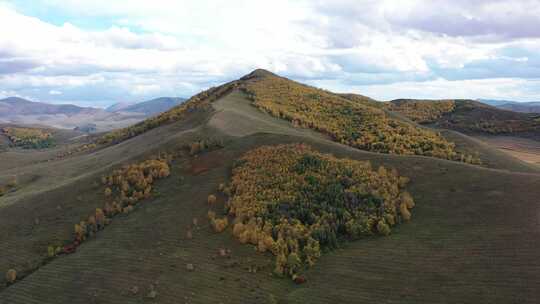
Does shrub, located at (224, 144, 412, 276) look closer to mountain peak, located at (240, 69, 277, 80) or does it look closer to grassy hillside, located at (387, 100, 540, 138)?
mountain peak, located at (240, 69, 277, 80)

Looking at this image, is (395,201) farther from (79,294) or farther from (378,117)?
(378,117)

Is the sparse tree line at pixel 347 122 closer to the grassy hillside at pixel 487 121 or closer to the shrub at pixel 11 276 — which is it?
the grassy hillside at pixel 487 121

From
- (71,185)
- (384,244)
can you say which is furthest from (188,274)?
(71,185)

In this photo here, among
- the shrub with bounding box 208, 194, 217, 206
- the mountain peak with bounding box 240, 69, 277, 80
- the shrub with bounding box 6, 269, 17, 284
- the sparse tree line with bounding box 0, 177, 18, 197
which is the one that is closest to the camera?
the shrub with bounding box 6, 269, 17, 284

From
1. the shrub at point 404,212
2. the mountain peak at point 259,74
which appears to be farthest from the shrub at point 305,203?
the mountain peak at point 259,74

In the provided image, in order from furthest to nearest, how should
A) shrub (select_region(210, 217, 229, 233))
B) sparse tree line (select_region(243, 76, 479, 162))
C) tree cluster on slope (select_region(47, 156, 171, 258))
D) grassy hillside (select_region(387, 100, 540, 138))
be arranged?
grassy hillside (select_region(387, 100, 540, 138)) < sparse tree line (select_region(243, 76, 479, 162)) < tree cluster on slope (select_region(47, 156, 171, 258)) < shrub (select_region(210, 217, 229, 233))

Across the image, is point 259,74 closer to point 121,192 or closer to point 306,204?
point 121,192

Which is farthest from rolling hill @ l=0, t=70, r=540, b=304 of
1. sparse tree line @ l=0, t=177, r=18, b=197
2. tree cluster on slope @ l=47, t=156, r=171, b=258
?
sparse tree line @ l=0, t=177, r=18, b=197
